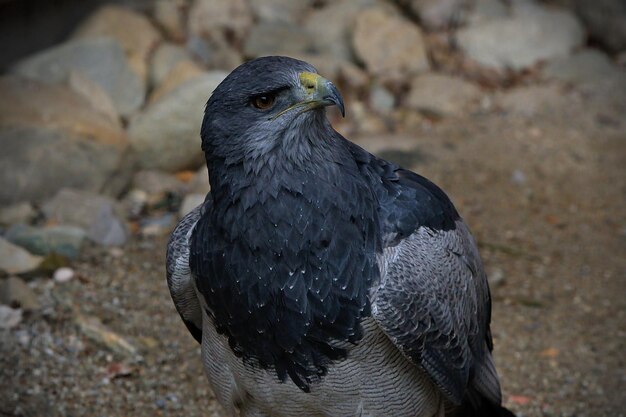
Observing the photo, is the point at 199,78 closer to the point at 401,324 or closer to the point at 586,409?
the point at 586,409

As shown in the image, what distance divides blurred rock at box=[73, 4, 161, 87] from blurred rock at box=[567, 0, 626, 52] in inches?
175

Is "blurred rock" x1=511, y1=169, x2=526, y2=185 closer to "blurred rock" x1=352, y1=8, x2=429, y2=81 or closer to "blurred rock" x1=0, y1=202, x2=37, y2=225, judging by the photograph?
"blurred rock" x1=352, y1=8, x2=429, y2=81

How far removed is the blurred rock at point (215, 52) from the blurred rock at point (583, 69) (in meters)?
3.09

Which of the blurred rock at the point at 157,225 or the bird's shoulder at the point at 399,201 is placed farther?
the blurred rock at the point at 157,225

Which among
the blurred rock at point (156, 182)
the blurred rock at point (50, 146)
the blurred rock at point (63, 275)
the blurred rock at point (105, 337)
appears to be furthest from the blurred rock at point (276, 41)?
the blurred rock at point (105, 337)

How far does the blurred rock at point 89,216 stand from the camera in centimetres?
688

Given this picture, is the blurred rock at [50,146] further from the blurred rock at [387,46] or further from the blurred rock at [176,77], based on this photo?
the blurred rock at [387,46]

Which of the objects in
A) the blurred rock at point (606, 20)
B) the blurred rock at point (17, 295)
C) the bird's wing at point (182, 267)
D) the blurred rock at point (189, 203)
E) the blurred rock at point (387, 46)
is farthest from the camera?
the blurred rock at point (606, 20)

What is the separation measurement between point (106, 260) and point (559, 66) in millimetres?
5329

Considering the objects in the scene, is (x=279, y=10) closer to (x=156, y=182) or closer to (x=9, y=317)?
(x=156, y=182)

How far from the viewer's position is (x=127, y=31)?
29.9 ft

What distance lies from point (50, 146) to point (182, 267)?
11.6 ft

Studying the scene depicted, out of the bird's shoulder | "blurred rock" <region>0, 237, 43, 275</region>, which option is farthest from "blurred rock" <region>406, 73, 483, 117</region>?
the bird's shoulder

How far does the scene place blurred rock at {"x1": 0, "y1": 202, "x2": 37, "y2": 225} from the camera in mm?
6879
